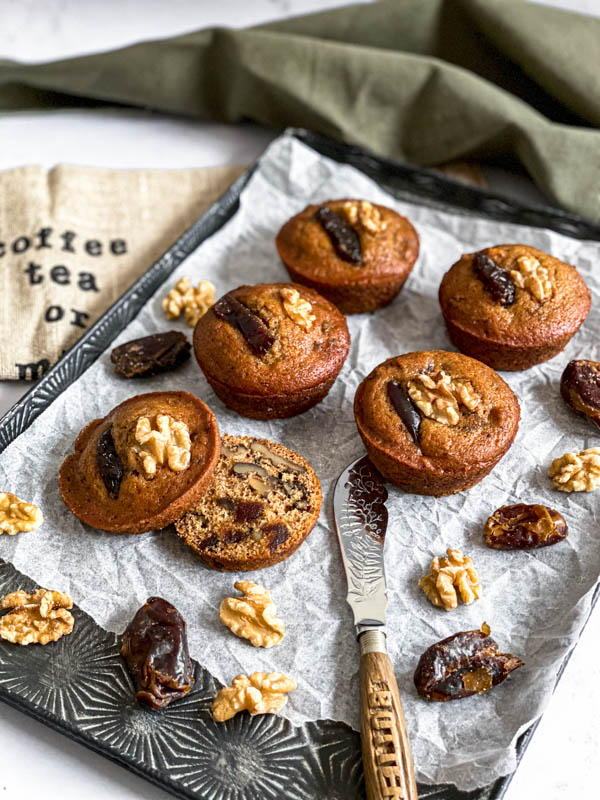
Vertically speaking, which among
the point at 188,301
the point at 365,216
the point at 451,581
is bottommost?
the point at 451,581

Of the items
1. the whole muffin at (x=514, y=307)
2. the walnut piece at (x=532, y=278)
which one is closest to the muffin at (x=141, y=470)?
the whole muffin at (x=514, y=307)

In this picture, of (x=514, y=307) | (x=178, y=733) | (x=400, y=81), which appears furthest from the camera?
(x=400, y=81)

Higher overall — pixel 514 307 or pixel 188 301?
pixel 514 307

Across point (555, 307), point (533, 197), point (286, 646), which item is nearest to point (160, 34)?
point (533, 197)

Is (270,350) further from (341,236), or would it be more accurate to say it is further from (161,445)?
(341,236)

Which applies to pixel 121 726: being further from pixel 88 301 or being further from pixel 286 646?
pixel 88 301

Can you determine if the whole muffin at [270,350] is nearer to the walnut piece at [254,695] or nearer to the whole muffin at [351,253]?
the whole muffin at [351,253]

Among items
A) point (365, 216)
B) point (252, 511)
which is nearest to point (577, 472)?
point (252, 511)

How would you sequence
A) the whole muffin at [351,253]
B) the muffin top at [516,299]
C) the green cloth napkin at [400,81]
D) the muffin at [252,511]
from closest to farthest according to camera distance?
the muffin at [252,511]
the muffin top at [516,299]
the whole muffin at [351,253]
the green cloth napkin at [400,81]
